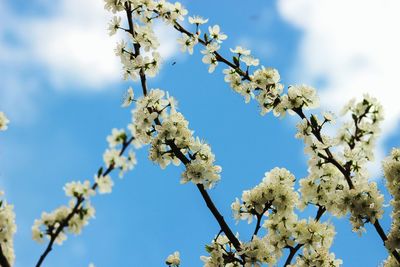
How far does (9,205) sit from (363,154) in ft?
12.5

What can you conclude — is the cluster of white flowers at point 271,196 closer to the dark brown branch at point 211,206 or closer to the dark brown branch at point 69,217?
the dark brown branch at point 211,206

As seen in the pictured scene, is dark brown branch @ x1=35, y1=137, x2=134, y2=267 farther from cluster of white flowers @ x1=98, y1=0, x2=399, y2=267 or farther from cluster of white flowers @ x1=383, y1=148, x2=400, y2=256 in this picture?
cluster of white flowers @ x1=383, y1=148, x2=400, y2=256

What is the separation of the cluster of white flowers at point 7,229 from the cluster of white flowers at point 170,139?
1532 mm

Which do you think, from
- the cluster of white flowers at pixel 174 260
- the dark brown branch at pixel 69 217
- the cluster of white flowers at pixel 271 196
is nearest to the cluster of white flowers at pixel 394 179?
the cluster of white flowers at pixel 271 196

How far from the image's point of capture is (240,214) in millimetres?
6570

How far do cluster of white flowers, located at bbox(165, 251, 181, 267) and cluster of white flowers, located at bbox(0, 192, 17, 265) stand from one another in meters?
1.87

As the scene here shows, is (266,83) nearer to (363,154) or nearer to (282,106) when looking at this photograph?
(282,106)

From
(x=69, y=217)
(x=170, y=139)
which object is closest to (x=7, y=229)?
(x=69, y=217)

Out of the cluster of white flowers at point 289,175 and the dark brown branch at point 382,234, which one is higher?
the cluster of white flowers at point 289,175

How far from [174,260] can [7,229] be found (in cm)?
208

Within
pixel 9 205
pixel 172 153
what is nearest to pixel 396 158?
pixel 172 153

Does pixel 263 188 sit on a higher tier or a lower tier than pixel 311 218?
higher

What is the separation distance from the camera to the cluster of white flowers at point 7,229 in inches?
210

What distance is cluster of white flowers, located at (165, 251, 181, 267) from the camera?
6719 millimetres
